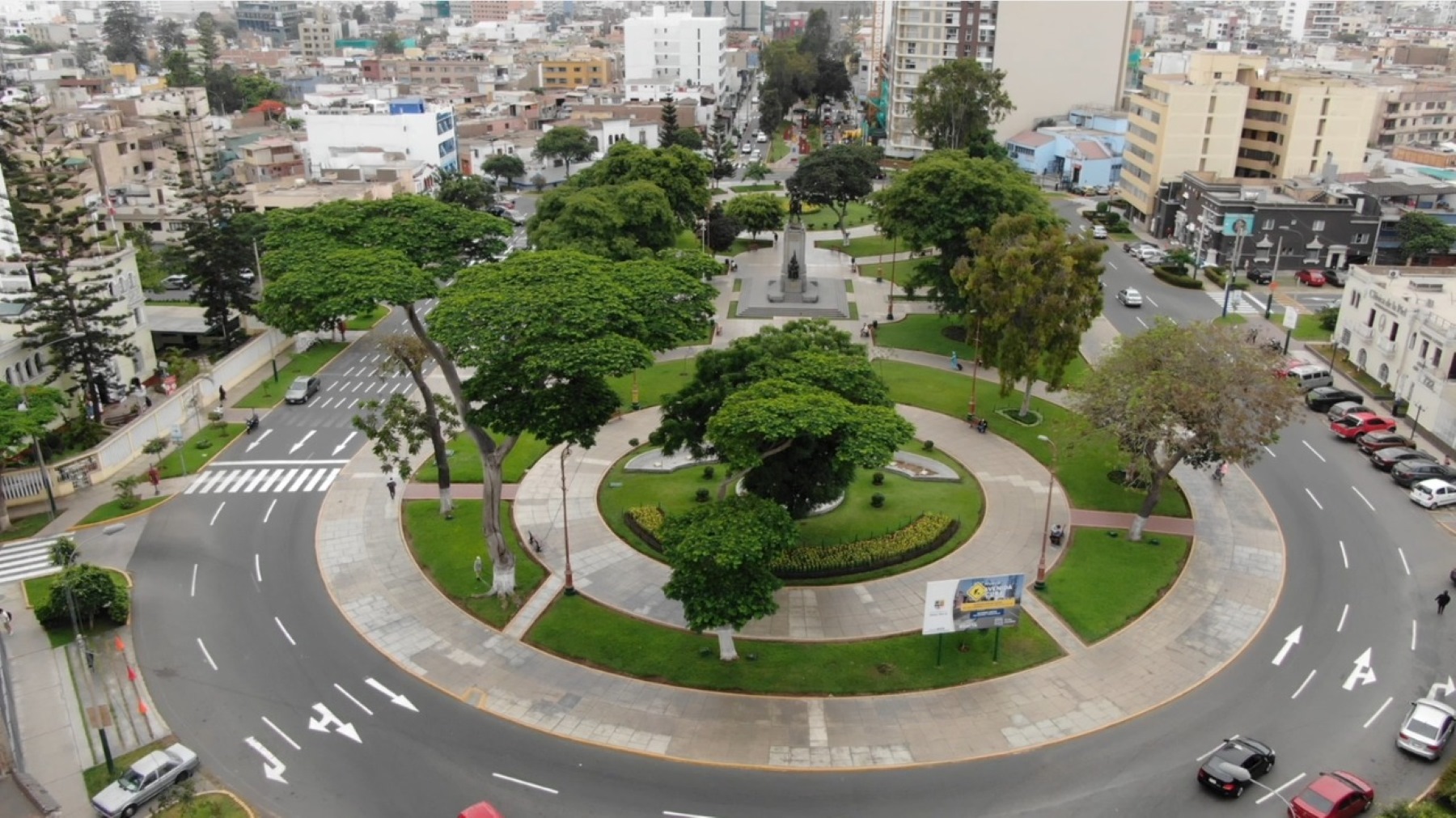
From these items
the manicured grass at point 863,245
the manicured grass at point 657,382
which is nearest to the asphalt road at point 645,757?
the manicured grass at point 657,382

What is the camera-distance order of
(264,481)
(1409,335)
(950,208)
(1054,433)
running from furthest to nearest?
1. (950,208)
2. (1409,335)
3. (264,481)
4. (1054,433)

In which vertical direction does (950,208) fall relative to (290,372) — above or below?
above

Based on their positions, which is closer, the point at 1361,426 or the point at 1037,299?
the point at 1037,299

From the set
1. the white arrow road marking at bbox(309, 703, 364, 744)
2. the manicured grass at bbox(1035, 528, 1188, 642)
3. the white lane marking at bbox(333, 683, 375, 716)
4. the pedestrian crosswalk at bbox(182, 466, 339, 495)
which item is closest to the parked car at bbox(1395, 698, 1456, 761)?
the manicured grass at bbox(1035, 528, 1188, 642)

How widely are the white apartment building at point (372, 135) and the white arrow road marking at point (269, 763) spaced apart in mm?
96274

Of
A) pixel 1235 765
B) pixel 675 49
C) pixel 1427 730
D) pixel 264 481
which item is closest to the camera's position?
pixel 1235 765

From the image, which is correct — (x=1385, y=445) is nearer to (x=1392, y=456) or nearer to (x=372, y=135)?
(x=1392, y=456)

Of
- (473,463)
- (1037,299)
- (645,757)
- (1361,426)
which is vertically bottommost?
(645,757)

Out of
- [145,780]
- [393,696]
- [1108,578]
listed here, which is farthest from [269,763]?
[1108,578]

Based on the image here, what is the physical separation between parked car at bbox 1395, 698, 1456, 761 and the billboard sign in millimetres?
12826

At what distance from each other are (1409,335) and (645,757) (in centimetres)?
5464

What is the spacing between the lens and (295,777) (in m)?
32.8

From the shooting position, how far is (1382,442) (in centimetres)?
5591

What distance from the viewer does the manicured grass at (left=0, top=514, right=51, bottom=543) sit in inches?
1912
